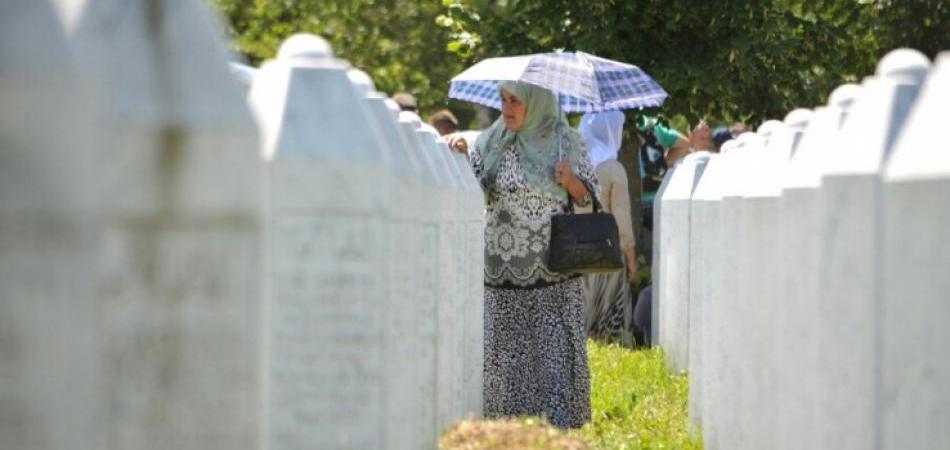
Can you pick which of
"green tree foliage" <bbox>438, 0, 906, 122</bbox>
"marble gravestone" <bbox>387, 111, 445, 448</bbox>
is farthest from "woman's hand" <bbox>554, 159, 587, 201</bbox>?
"green tree foliage" <bbox>438, 0, 906, 122</bbox>

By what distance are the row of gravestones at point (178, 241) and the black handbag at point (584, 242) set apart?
6124 millimetres

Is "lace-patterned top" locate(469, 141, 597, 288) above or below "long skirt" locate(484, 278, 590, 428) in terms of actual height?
above

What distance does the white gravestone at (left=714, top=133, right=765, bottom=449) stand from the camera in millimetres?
9094

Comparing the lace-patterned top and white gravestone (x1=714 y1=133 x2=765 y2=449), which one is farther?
the lace-patterned top

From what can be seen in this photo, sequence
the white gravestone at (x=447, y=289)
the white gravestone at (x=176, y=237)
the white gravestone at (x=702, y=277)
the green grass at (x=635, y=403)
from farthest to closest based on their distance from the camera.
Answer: the green grass at (x=635, y=403)
the white gravestone at (x=702, y=277)
the white gravestone at (x=447, y=289)
the white gravestone at (x=176, y=237)

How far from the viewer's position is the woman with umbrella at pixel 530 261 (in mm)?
12453

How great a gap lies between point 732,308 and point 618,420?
3.85m

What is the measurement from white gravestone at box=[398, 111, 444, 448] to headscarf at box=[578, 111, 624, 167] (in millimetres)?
8948

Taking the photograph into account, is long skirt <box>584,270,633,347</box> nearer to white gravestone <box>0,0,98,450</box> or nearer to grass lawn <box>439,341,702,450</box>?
grass lawn <box>439,341,702,450</box>

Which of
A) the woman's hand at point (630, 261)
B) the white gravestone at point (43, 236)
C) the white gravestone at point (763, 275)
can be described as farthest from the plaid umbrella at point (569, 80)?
the white gravestone at point (43, 236)

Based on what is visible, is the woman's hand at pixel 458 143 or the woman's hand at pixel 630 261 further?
the woman's hand at pixel 630 261

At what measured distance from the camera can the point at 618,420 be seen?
43.0 ft

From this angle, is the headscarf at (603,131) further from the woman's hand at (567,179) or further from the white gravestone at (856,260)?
the white gravestone at (856,260)

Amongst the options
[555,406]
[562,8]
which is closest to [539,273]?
[555,406]
